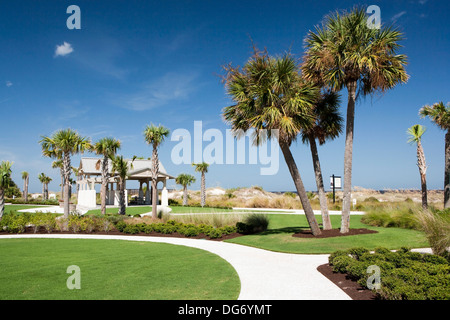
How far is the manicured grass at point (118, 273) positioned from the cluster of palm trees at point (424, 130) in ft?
50.1

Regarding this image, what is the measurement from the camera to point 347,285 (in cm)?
655

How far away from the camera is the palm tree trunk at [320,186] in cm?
1403

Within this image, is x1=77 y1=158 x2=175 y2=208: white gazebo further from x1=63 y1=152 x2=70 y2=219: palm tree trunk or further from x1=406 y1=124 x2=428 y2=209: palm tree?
x1=406 y1=124 x2=428 y2=209: palm tree

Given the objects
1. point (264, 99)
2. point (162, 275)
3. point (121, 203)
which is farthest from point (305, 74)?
point (121, 203)

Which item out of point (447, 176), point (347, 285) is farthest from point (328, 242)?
point (447, 176)

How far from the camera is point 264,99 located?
12.7 m

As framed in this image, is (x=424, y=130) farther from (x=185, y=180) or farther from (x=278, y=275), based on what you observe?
(x=185, y=180)

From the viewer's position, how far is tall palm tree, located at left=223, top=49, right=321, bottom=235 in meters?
12.2

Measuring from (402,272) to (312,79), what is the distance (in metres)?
9.12

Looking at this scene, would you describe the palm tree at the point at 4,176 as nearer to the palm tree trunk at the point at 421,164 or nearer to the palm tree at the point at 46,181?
the palm tree trunk at the point at 421,164

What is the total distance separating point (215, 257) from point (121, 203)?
1453 centimetres

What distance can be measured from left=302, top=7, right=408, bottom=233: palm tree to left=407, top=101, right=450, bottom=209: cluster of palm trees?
8.79m
